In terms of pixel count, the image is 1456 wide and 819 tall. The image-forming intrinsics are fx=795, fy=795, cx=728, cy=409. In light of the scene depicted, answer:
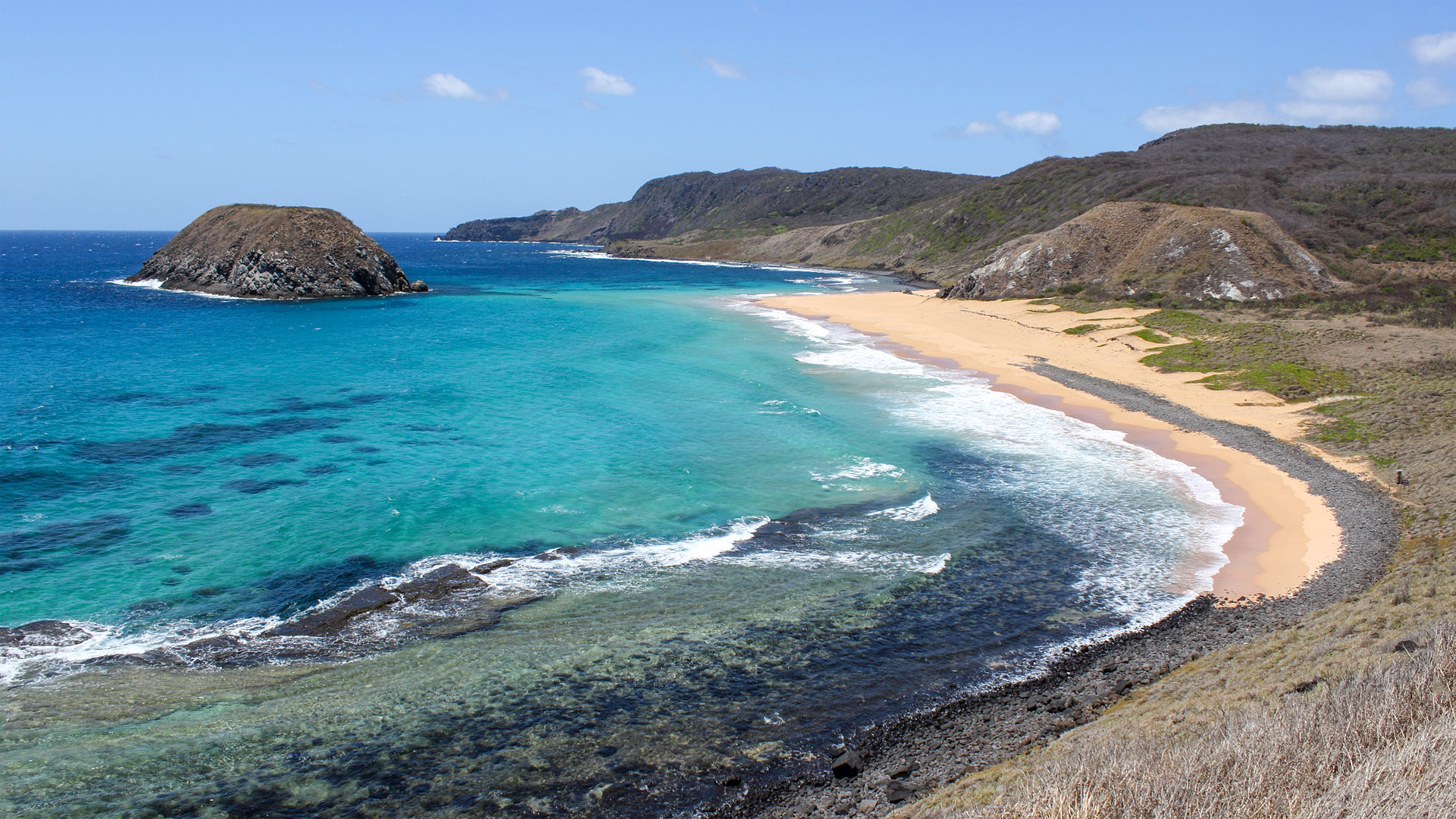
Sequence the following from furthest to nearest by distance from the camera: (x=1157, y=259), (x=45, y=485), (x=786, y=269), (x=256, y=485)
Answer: (x=786, y=269) < (x=1157, y=259) < (x=256, y=485) < (x=45, y=485)

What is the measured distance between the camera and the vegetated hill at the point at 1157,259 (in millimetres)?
52719

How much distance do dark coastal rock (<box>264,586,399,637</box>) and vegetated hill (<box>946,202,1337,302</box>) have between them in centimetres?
5378

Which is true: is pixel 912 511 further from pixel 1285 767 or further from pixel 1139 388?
pixel 1139 388

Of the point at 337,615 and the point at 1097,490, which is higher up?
the point at 1097,490

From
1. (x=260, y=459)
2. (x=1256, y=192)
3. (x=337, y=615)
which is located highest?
(x=1256, y=192)

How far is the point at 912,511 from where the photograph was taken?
20.2m

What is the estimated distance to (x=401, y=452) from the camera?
81.3ft

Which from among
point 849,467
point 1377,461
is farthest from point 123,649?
point 1377,461

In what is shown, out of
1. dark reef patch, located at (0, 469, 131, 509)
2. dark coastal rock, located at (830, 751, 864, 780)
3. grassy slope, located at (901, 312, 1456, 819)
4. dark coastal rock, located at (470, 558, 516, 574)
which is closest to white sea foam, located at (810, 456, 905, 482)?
dark coastal rock, located at (470, 558, 516, 574)

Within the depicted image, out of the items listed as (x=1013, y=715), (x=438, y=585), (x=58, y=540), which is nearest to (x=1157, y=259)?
(x=1013, y=715)

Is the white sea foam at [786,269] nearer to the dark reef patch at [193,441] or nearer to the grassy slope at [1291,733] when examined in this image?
the dark reef patch at [193,441]

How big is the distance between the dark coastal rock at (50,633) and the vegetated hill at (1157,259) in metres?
58.1

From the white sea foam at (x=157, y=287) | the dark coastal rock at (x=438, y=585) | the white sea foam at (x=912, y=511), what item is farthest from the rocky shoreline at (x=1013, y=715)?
the white sea foam at (x=157, y=287)

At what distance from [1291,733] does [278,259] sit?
7776 cm
